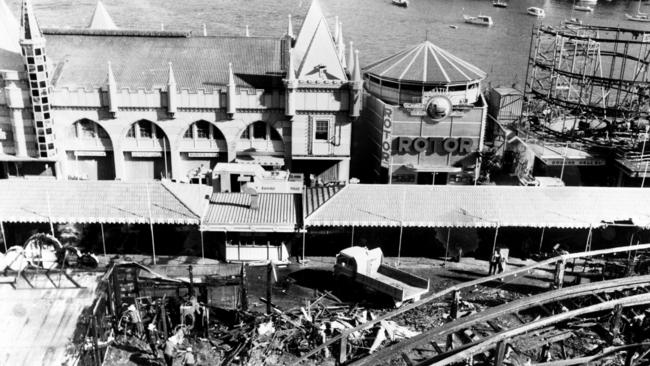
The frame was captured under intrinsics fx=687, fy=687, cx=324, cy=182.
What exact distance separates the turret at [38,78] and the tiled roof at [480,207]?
68.8 ft

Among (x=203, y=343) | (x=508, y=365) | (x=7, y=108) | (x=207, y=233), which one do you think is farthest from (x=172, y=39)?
(x=508, y=365)

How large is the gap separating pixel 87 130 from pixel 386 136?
22.3 m

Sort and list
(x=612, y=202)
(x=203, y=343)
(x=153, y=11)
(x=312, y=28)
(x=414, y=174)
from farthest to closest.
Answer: (x=153, y=11), (x=312, y=28), (x=414, y=174), (x=612, y=202), (x=203, y=343)

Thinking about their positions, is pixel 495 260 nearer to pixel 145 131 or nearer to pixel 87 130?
pixel 145 131

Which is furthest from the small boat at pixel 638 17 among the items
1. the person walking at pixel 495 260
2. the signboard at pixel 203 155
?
the person walking at pixel 495 260

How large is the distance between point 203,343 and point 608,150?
37.3m

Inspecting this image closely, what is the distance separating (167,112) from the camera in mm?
50438

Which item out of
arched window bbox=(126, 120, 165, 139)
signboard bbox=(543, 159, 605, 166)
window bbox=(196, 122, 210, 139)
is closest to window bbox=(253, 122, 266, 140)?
window bbox=(196, 122, 210, 139)

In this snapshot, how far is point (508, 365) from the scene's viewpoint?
24734 millimetres

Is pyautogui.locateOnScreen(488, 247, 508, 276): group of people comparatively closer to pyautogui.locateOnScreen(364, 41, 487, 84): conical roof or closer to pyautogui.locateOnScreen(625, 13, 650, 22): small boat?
pyautogui.locateOnScreen(364, 41, 487, 84): conical roof

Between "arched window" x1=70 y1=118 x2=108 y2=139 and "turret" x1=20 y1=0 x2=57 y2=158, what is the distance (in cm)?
206

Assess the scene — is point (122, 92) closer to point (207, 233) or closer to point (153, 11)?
point (207, 233)

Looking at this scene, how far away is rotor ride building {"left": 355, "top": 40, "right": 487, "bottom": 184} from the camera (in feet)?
167

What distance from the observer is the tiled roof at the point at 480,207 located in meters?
41.2
